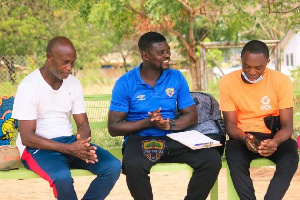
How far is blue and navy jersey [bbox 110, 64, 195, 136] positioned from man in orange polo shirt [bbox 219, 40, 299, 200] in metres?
0.39

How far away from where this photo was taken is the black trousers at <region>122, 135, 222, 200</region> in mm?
4773

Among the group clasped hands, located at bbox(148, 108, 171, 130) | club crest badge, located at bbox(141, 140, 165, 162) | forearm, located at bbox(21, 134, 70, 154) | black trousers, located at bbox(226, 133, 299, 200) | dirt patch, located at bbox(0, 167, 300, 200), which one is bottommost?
dirt patch, located at bbox(0, 167, 300, 200)

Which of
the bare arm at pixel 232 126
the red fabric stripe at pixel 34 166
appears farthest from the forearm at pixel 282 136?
the red fabric stripe at pixel 34 166

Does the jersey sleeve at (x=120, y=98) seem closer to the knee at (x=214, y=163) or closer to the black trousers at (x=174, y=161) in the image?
the black trousers at (x=174, y=161)

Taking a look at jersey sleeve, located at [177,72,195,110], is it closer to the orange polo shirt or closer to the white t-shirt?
the orange polo shirt

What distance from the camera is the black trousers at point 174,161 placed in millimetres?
4773

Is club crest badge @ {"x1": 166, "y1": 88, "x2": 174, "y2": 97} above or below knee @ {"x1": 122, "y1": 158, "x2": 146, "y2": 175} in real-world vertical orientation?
above

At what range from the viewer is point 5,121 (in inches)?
214

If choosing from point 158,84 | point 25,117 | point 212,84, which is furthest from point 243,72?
point 212,84

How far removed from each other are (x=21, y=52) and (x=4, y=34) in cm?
89

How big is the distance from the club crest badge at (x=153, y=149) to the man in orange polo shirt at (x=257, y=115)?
56cm

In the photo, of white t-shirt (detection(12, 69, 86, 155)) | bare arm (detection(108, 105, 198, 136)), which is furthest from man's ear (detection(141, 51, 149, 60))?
white t-shirt (detection(12, 69, 86, 155))

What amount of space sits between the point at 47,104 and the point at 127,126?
2.28 feet

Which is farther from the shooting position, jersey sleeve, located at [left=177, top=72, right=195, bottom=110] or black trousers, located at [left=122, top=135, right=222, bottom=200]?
jersey sleeve, located at [left=177, top=72, right=195, bottom=110]
